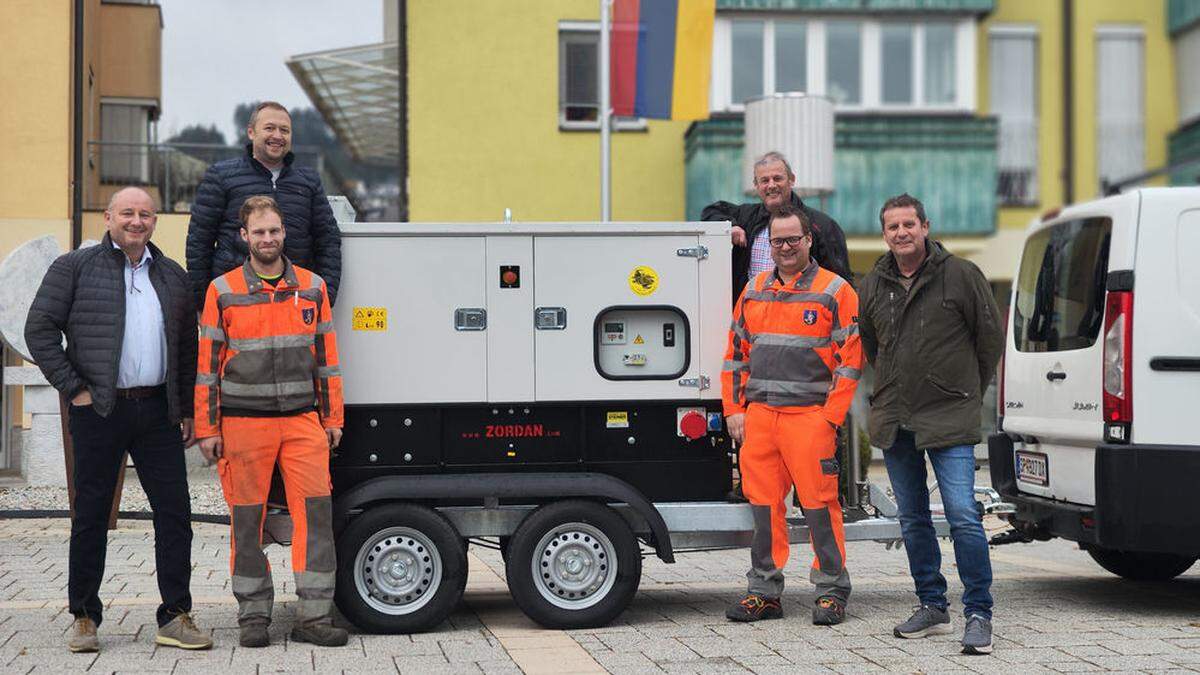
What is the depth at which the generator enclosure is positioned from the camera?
755cm

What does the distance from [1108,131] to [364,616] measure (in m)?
17.5

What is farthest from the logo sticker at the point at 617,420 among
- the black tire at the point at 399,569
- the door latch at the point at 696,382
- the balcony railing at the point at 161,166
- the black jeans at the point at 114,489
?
the balcony railing at the point at 161,166

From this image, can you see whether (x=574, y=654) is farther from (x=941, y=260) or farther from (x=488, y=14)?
(x=488, y=14)

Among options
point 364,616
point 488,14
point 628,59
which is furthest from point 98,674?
point 488,14

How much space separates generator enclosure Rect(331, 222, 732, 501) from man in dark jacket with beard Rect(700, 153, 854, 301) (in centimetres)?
50

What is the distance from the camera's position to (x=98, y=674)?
6449mm

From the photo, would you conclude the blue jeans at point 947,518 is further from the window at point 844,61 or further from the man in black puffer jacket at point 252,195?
the window at point 844,61

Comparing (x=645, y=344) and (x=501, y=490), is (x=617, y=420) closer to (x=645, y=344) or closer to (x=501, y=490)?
(x=645, y=344)

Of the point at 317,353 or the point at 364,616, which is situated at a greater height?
the point at 317,353

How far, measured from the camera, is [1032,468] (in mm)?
8664

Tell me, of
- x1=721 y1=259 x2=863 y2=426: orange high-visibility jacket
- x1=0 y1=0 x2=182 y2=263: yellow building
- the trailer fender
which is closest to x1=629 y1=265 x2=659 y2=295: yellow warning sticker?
x1=721 y1=259 x2=863 y2=426: orange high-visibility jacket

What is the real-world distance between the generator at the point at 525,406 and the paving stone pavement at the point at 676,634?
0.34m

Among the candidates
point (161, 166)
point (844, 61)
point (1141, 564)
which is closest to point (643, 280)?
point (1141, 564)

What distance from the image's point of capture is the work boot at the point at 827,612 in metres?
7.59
